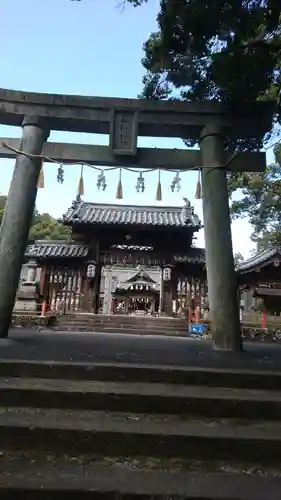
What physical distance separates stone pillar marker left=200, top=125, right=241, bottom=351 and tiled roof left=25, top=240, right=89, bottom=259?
1168 cm

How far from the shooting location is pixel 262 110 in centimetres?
618

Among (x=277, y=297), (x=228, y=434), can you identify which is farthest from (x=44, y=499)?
(x=277, y=297)

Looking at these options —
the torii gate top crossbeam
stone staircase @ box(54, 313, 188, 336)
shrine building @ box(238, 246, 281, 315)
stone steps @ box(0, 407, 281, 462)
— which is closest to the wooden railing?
shrine building @ box(238, 246, 281, 315)

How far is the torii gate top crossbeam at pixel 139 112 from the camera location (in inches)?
244

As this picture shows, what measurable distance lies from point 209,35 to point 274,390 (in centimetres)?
541

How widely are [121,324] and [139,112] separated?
1078 centimetres

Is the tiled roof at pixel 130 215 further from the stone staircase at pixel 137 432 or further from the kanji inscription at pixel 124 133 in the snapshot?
the stone staircase at pixel 137 432

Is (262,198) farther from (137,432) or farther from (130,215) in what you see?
(137,432)

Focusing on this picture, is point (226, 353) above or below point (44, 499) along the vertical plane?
above

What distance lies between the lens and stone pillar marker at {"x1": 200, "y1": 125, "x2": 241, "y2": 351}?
5.38m

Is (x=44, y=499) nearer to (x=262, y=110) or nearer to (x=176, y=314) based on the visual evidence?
(x=262, y=110)

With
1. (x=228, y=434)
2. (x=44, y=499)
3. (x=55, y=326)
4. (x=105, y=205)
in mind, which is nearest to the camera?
(x=44, y=499)

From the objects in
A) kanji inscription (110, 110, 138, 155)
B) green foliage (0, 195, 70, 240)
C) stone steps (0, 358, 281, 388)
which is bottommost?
stone steps (0, 358, 281, 388)

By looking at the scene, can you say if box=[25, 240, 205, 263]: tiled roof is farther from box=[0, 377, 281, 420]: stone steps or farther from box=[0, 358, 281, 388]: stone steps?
box=[0, 377, 281, 420]: stone steps
